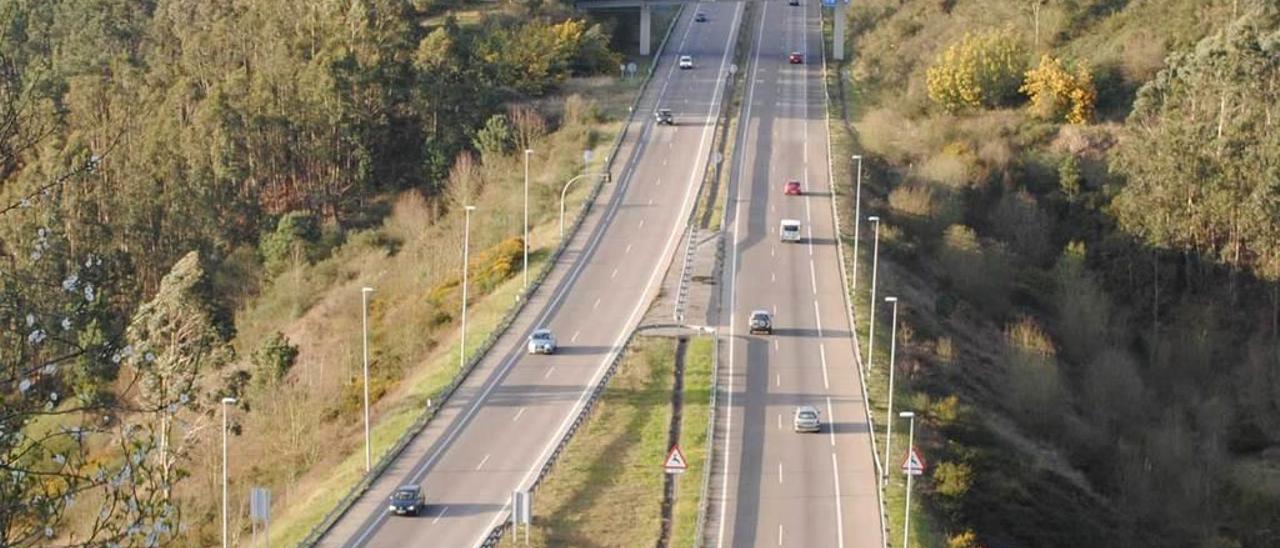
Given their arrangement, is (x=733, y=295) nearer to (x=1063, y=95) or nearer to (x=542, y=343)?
(x=542, y=343)

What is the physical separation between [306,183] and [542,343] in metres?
35.4

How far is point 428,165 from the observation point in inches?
4230

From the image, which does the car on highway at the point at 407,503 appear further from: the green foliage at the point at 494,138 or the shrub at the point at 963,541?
the green foliage at the point at 494,138

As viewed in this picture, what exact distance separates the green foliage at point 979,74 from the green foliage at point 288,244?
4190cm

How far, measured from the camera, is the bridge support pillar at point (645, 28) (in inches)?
5231

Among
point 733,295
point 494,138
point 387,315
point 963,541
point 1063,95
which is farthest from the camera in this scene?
point 1063,95

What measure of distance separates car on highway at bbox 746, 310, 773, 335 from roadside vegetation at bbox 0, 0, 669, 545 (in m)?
12.2

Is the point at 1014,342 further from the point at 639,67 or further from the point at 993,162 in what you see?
the point at 639,67

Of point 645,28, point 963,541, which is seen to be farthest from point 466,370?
point 645,28

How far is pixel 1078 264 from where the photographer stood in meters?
95.4

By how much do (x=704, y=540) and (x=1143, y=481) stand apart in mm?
28613

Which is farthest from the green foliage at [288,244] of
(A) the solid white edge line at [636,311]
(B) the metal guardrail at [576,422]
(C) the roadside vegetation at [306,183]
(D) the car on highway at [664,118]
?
(D) the car on highway at [664,118]

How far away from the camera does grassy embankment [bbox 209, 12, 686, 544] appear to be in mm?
67438

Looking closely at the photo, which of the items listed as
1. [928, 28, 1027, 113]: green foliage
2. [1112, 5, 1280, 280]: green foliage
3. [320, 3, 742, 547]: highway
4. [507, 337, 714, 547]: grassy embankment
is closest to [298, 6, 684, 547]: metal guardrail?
[320, 3, 742, 547]: highway
